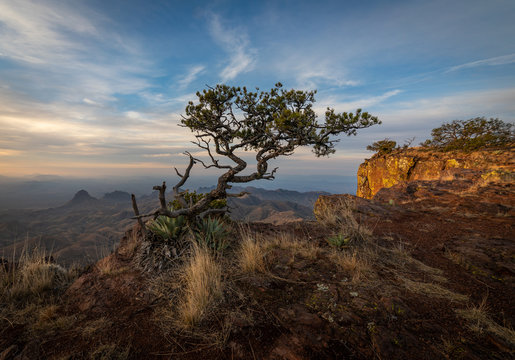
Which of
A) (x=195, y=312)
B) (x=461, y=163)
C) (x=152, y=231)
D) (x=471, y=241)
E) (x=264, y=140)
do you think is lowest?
(x=471, y=241)

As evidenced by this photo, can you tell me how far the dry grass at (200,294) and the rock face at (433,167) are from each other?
1531 cm

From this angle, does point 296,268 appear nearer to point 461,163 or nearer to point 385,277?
point 385,277

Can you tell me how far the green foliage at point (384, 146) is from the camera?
2340 cm

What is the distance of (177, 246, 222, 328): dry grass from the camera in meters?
2.74

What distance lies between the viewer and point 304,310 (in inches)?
112

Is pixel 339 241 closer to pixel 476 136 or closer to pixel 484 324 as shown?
pixel 484 324

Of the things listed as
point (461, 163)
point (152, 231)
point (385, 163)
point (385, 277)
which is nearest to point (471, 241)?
point (385, 277)

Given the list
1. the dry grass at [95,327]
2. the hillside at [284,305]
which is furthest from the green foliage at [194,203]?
the dry grass at [95,327]

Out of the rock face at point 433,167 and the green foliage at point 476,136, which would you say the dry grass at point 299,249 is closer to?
the rock face at point 433,167

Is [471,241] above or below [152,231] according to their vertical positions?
below

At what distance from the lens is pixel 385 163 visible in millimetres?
21734

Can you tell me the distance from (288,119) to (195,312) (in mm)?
5038

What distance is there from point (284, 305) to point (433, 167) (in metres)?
21.9

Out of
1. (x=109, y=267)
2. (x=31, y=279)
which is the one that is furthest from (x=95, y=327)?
(x=31, y=279)
